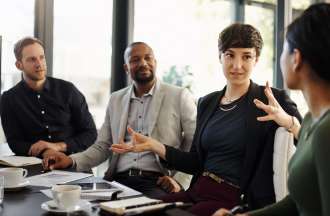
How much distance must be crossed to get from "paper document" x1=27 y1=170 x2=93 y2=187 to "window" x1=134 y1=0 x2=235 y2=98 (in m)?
2.16

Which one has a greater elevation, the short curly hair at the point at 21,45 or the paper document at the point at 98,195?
the short curly hair at the point at 21,45

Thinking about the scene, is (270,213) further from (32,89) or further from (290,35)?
(32,89)

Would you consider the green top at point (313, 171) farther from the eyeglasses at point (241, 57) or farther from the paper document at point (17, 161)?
the paper document at point (17, 161)

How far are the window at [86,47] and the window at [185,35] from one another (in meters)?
0.32

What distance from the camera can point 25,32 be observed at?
3.38 metres

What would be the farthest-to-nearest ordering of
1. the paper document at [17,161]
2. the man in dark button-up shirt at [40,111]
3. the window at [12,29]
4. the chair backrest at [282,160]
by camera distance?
the window at [12,29] < the man in dark button-up shirt at [40,111] < the paper document at [17,161] < the chair backrest at [282,160]

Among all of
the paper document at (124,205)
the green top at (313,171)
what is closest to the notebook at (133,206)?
the paper document at (124,205)

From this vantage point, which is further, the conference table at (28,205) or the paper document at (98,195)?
the paper document at (98,195)

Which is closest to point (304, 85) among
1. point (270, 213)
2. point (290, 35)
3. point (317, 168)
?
point (290, 35)

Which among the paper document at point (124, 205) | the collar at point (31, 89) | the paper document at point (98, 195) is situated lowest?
the paper document at point (98, 195)

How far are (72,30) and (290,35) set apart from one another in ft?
8.78

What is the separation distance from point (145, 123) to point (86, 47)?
131 cm

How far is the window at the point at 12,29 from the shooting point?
3.27m

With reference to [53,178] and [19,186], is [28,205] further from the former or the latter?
[53,178]
